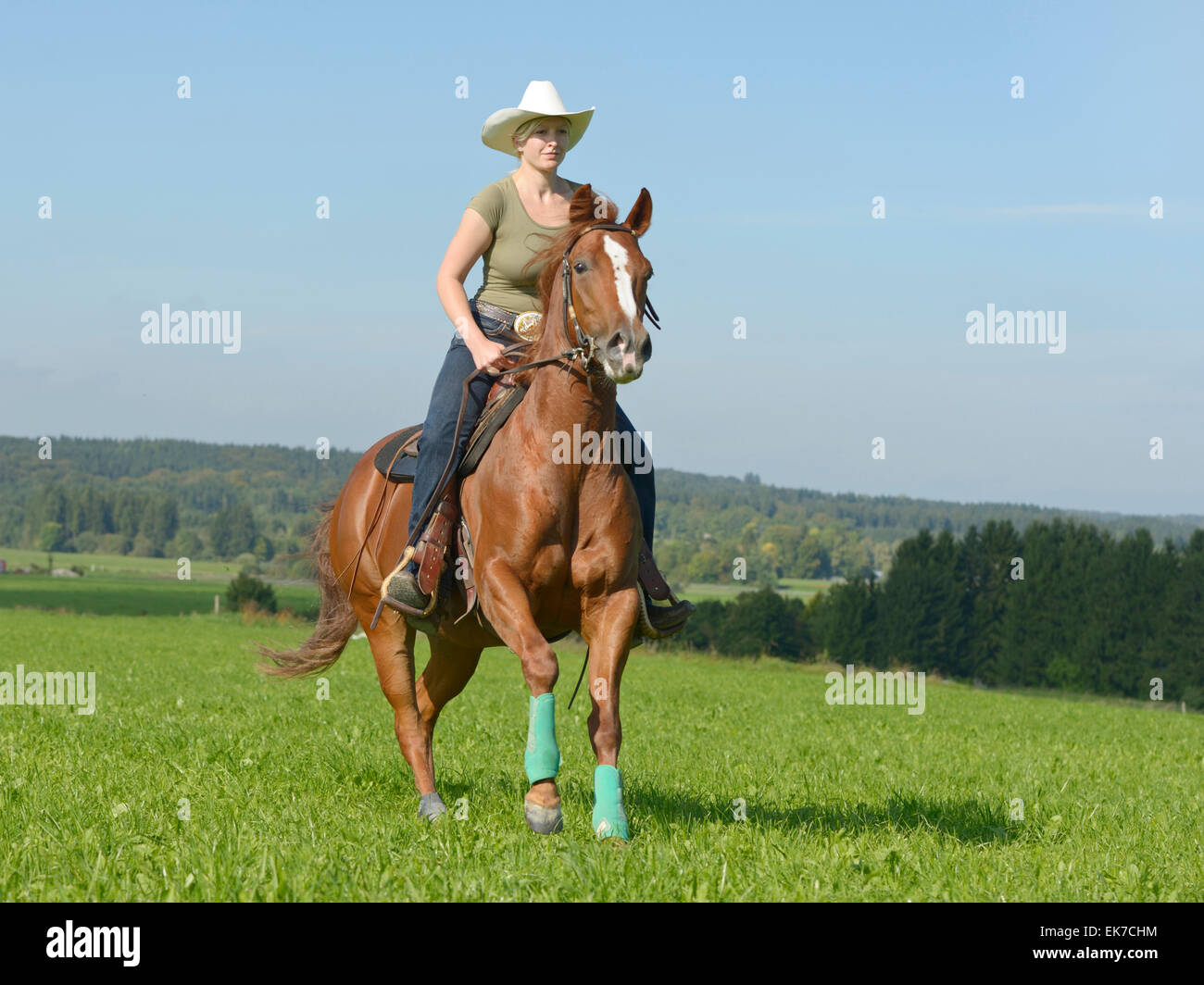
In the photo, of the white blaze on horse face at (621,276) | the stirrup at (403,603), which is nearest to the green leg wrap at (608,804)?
the stirrup at (403,603)

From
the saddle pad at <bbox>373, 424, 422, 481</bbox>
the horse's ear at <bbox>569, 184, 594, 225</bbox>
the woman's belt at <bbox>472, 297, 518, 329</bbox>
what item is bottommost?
the saddle pad at <bbox>373, 424, 422, 481</bbox>

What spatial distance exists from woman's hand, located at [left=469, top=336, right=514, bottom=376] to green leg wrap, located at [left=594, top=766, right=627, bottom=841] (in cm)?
236

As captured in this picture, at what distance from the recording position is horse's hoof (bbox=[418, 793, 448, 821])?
25.4 ft

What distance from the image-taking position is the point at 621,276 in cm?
603

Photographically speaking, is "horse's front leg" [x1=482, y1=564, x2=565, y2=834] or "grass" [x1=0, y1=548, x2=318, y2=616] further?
"grass" [x1=0, y1=548, x2=318, y2=616]

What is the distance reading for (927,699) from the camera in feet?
111

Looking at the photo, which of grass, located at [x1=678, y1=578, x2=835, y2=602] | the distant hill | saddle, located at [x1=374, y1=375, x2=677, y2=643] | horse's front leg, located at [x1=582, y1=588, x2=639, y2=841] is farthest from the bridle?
the distant hill

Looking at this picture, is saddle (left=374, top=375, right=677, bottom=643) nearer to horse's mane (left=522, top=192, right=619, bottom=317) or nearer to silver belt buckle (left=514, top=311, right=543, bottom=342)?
Answer: silver belt buckle (left=514, top=311, right=543, bottom=342)

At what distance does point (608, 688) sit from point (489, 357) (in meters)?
2.07

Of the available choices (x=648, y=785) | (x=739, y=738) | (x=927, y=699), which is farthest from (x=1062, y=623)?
(x=648, y=785)

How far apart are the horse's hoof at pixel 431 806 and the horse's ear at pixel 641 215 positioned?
3.76 metres

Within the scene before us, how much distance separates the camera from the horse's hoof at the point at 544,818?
20.3 ft

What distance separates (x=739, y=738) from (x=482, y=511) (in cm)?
1092
